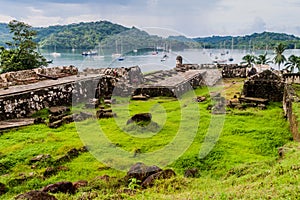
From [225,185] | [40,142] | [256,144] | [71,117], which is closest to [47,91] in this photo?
[71,117]

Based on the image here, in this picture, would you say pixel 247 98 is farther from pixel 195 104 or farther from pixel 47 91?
pixel 47 91

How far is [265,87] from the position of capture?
16219mm

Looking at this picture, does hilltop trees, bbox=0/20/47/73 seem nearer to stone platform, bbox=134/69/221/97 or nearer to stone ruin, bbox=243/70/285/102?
stone platform, bbox=134/69/221/97

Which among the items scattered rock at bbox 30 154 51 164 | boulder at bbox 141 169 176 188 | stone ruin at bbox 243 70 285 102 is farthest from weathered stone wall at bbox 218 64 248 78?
boulder at bbox 141 169 176 188

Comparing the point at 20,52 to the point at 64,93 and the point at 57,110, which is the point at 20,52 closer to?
the point at 64,93

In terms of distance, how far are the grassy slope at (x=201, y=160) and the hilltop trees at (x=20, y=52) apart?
50.9ft

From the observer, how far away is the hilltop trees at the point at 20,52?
2516 cm

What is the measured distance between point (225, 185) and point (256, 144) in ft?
12.7

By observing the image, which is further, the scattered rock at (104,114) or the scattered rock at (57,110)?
the scattered rock at (57,110)

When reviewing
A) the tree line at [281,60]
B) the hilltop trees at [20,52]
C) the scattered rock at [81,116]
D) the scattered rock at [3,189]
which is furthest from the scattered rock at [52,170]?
the tree line at [281,60]

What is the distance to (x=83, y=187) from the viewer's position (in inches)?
264

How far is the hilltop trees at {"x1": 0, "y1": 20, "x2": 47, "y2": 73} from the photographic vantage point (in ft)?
82.5

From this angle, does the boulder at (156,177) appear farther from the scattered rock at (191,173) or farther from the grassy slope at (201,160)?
the scattered rock at (191,173)

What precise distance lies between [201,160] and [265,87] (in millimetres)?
9000
